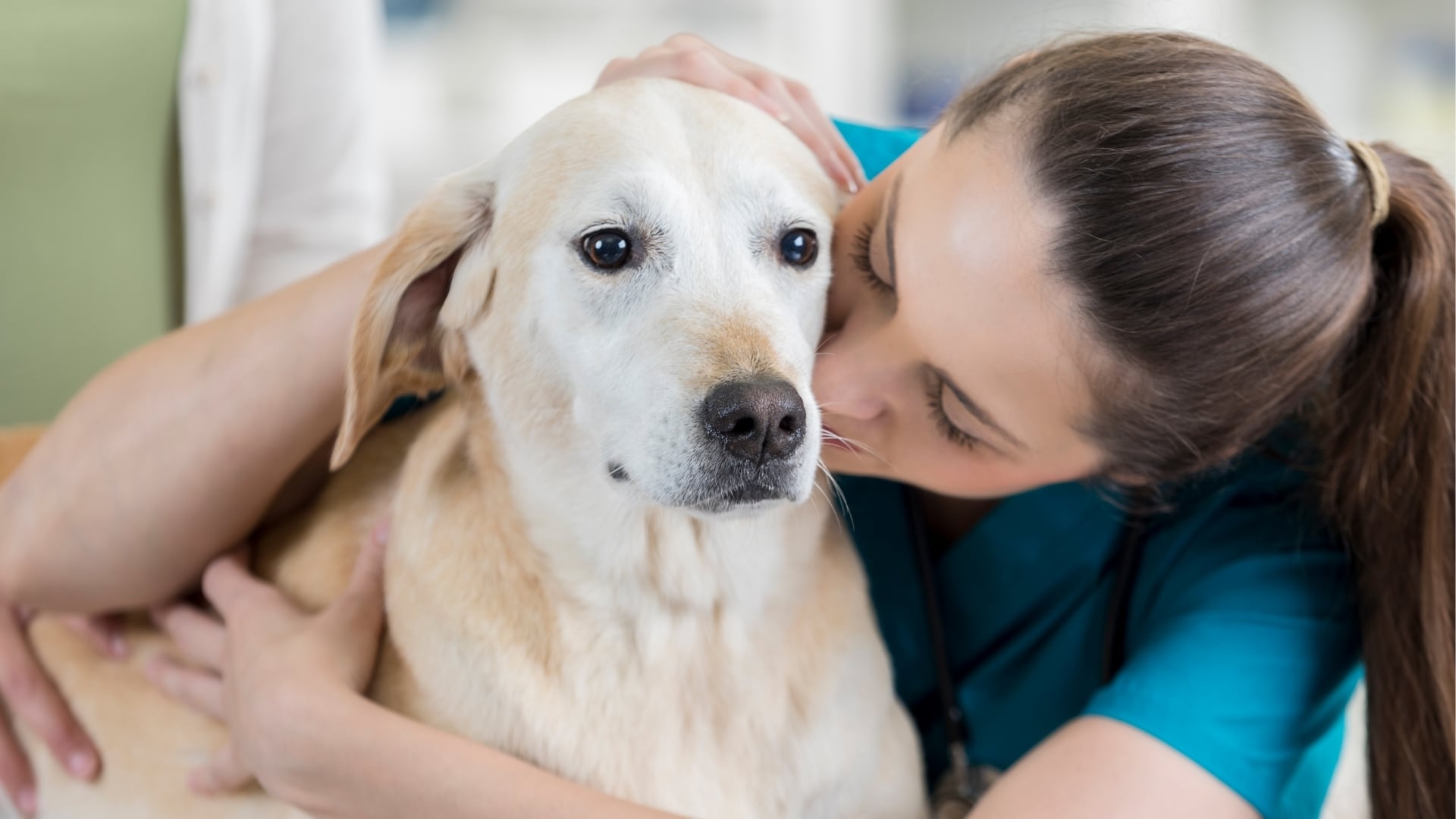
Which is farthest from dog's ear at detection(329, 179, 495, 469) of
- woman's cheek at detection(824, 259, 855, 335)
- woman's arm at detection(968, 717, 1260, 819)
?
woman's arm at detection(968, 717, 1260, 819)

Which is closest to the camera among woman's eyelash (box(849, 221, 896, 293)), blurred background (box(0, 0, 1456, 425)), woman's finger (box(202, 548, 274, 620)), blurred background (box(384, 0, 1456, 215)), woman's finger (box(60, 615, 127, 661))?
woman's eyelash (box(849, 221, 896, 293))

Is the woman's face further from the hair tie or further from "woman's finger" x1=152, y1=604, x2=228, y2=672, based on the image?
"woman's finger" x1=152, y1=604, x2=228, y2=672

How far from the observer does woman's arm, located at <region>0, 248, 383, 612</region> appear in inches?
49.0

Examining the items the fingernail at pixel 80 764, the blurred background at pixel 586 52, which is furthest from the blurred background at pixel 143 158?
the blurred background at pixel 586 52

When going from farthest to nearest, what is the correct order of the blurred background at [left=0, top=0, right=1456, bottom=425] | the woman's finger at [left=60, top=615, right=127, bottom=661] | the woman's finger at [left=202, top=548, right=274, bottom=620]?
the blurred background at [left=0, top=0, right=1456, bottom=425], the woman's finger at [left=60, top=615, right=127, bottom=661], the woman's finger at [left=202, top=548, right=274, bottom=620]

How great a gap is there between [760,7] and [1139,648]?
314cm

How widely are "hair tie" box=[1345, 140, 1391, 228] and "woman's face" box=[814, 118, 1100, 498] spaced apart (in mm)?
323

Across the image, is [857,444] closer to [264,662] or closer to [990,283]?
[990,283]

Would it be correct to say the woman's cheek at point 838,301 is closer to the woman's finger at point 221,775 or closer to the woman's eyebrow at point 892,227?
the woman's eyebrow at point 892,227

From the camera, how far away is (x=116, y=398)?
1.31 meters

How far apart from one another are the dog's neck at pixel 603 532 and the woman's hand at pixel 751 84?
0.38 m

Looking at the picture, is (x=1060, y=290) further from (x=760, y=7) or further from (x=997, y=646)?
(x=760, y=7)

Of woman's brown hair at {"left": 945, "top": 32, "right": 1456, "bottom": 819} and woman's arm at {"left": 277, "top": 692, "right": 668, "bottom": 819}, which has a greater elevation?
woman's brown hair at {"left": 945, "top": 32, "right": 1456, "bottom": 819}

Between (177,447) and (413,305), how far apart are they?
0.30 meters
